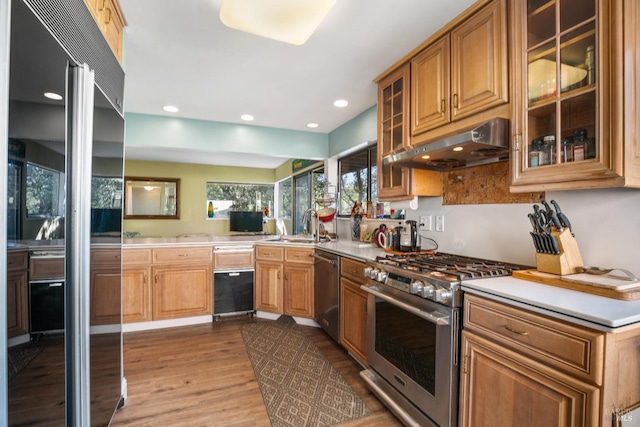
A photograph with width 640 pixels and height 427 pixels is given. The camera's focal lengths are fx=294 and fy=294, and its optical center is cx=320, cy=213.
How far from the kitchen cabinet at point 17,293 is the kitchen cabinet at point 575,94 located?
196 cm

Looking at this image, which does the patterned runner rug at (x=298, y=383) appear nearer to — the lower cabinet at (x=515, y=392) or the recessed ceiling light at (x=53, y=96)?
the lower cabinet at (x=515, y=392)

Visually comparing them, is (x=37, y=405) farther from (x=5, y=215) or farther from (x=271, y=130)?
(x=271, y=130)

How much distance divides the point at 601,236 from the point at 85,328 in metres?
2.36

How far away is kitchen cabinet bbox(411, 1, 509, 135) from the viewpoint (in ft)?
5.24

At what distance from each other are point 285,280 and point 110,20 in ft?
8.70

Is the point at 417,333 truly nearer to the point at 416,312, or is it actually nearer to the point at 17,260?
the point at 416,312

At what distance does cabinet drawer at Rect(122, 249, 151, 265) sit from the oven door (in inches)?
95.1

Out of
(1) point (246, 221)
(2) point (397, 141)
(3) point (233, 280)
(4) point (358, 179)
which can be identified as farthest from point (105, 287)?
(1) point (246, 221)

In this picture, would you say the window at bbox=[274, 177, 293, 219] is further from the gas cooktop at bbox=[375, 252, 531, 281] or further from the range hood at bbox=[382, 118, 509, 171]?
the gas cooktop at bbox=[375, 252, 531, 281]

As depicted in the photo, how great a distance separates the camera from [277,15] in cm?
154

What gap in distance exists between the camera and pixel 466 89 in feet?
5.84

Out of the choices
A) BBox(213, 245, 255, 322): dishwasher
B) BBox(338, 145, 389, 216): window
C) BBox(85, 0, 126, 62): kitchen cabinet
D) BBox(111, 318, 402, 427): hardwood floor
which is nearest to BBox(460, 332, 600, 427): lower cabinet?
BBox(111, 318, 402, 427): hardwood floor

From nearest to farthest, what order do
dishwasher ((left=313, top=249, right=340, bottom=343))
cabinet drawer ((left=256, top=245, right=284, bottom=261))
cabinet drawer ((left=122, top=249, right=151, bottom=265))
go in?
dishwasher ((left=313, top=249, right=340, bottom=343)), cabinet drawer ((left=122, top=249, right=151, bottom=265)), cabinet drawer ((left=256, top=245, right=284, bottom=261))

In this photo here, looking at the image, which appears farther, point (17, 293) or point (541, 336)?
point (541, 336)
